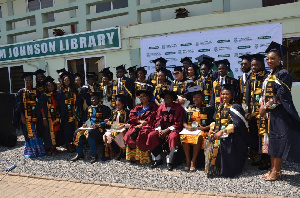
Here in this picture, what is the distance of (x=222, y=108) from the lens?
486cm

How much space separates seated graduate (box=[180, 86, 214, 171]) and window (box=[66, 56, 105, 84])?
5.37 m

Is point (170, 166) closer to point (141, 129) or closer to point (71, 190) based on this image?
point (141, 129)

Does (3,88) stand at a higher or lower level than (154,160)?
higher

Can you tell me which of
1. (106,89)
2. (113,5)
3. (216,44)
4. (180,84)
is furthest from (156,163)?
(113,5)

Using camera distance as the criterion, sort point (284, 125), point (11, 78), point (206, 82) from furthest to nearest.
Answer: point (11, 78) → point (206, 82) → point (284, 125)

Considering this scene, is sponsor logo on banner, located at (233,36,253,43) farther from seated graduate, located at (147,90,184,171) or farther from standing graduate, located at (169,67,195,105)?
seated graduate, located at (147,90,184,171)

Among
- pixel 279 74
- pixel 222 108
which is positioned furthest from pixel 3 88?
pixel 279 74

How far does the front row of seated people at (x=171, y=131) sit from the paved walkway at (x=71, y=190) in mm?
1010

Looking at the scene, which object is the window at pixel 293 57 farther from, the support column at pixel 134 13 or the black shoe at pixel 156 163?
the black shoe at pixel 156 163

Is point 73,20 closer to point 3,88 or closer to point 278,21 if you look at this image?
point 3,88

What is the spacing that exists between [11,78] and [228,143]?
1130 cm

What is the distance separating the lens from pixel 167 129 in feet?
17.5

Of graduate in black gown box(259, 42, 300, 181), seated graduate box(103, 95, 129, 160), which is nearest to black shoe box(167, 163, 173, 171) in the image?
seated graduate box(103, 95, 129, 160)

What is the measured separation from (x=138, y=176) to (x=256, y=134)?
7.96ft
